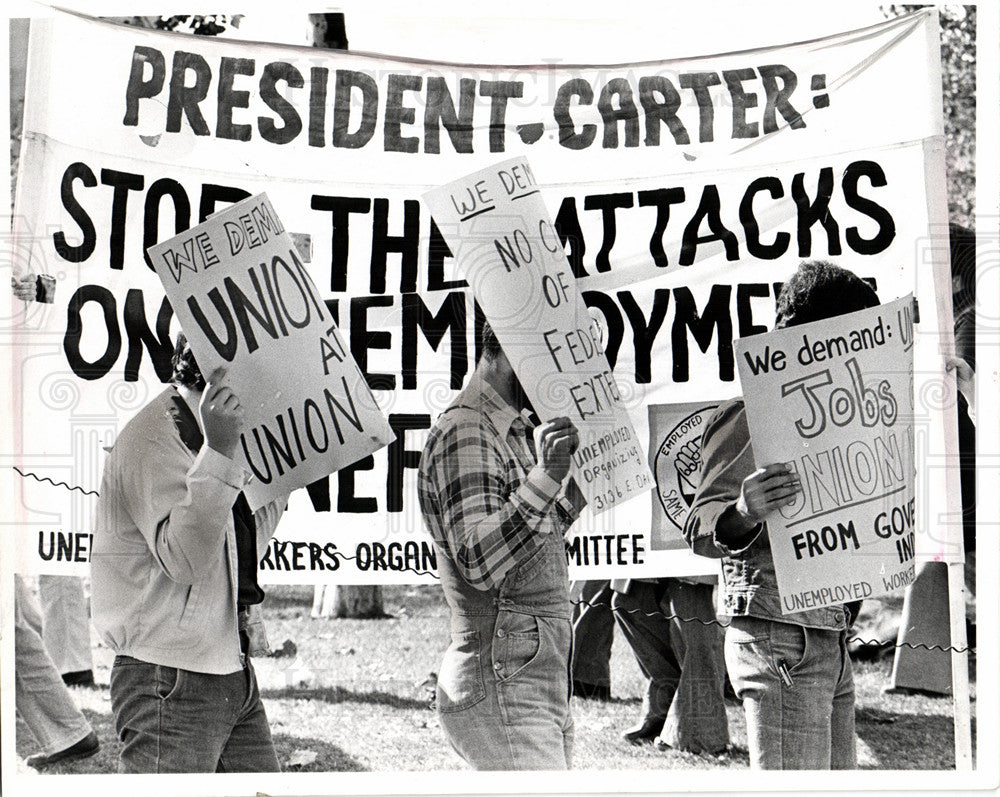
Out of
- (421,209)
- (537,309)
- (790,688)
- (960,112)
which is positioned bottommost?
(790,688)

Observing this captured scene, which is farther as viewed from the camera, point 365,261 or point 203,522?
point 365,261

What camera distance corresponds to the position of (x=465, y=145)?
3604 millimetres

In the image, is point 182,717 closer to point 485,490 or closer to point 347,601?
point 347,601

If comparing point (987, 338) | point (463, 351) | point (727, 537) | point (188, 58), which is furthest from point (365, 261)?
point (987, 338)

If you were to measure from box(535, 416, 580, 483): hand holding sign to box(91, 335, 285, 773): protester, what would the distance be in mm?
871

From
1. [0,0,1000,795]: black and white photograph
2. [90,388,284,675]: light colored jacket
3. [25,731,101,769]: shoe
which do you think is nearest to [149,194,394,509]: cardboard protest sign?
[0,0,1000,795]: black and white photograph

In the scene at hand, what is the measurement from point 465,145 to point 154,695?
6.60ft

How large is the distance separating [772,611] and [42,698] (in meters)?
2.39

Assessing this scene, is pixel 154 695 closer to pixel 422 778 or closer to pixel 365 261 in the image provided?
pixel 422 778

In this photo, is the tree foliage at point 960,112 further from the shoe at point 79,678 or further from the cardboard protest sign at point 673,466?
the shoe at point 79,678

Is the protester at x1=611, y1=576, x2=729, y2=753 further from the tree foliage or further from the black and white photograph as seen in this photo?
the tree foliage

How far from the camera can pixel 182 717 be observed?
11.1ft

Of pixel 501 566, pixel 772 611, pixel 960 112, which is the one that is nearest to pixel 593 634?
pixel 501 566

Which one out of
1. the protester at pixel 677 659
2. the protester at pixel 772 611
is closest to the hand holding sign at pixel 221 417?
the protester at pixel 677 659
